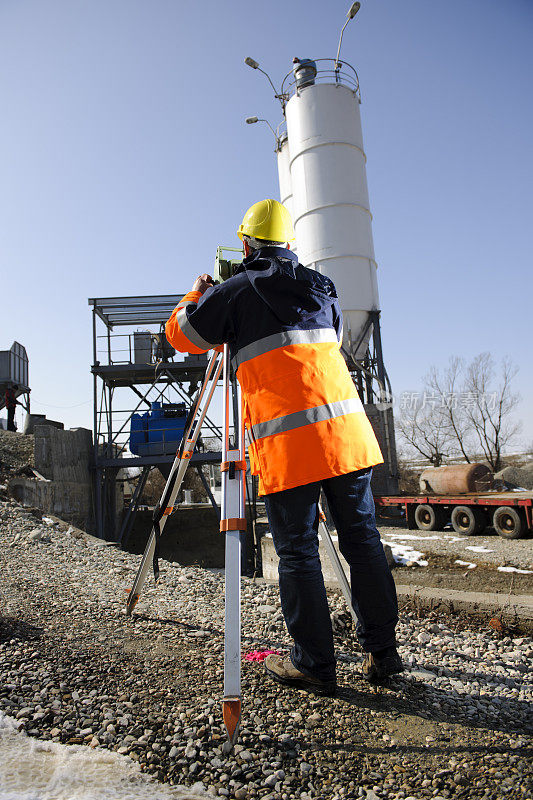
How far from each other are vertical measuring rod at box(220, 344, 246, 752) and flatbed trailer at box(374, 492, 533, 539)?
29.6 feet

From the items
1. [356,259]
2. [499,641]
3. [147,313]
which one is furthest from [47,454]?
[499,641]

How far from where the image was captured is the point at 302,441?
2066mm

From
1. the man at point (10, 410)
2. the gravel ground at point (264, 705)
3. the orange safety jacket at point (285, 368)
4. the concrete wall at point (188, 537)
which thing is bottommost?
the concrete wall at point (188, 537)

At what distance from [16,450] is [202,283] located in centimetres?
1233

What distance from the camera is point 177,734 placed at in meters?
1.67

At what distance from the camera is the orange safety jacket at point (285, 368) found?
2074mm

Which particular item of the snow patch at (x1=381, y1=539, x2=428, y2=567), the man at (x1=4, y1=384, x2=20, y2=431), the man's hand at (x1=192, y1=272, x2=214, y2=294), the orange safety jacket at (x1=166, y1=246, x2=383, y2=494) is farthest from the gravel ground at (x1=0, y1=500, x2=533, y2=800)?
the man at (x1=4, y1=384, x2=20, y2=431)

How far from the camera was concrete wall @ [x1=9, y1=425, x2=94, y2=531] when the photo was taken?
11.4m

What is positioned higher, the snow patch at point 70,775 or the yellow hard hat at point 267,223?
the yellow hard hat at point 267,223

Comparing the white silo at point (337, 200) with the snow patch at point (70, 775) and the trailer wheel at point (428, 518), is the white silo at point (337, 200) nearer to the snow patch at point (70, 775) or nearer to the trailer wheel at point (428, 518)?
the trailer wheel at point (428, 518)

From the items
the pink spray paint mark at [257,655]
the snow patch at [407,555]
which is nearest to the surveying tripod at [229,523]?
the pink spray paint mark at [257,655]

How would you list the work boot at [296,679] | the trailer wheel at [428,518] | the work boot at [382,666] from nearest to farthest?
1. the work boot at [296,679]
2. the work boot at [382,666]
3. the trailer wheel at [428,518]

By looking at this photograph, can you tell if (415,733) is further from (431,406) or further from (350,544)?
(431,406)

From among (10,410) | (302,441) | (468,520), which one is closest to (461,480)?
(468,520)
